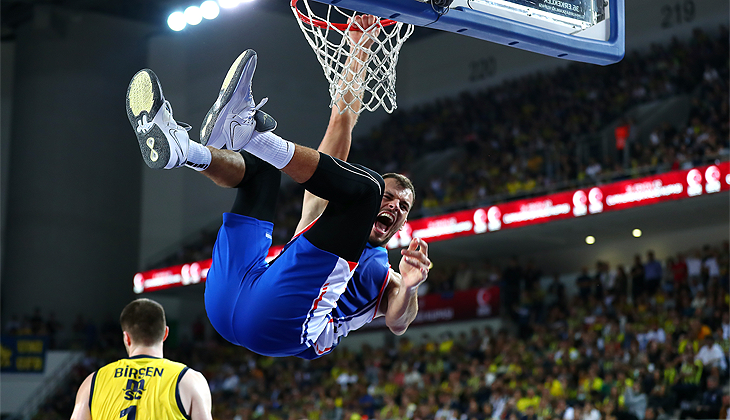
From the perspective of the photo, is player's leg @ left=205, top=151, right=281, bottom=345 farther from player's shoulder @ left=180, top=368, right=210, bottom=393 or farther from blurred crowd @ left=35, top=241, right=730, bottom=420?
blurred crowd @ left=35, top=241, right=730, bottom=420

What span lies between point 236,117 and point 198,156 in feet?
1.43

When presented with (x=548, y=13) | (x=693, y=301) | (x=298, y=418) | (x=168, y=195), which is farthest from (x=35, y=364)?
(x=548, y=13)

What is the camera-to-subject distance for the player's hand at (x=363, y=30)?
4.85 m

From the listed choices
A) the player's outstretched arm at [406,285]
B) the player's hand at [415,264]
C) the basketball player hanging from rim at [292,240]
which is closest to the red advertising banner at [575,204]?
the player's outstretched arm at [406,285]

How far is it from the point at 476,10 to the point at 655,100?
50.7ft

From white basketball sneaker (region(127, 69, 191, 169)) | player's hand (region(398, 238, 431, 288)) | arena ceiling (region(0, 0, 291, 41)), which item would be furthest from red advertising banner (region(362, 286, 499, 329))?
white basketball sneaker (region(127, 69, 191, 169))

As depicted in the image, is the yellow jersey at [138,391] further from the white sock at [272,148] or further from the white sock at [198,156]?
the white sock at [272,148]

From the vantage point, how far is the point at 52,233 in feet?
81.3

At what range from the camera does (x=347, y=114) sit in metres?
4.96

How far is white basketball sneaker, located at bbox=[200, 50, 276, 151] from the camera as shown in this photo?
3645 millimetres

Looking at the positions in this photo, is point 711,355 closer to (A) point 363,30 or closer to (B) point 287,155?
(A) point 363,30

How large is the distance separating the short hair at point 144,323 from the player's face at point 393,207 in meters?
1.41

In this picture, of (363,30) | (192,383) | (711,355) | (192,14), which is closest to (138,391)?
(192,383)

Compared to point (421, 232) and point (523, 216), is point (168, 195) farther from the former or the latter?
point (523, 216)
